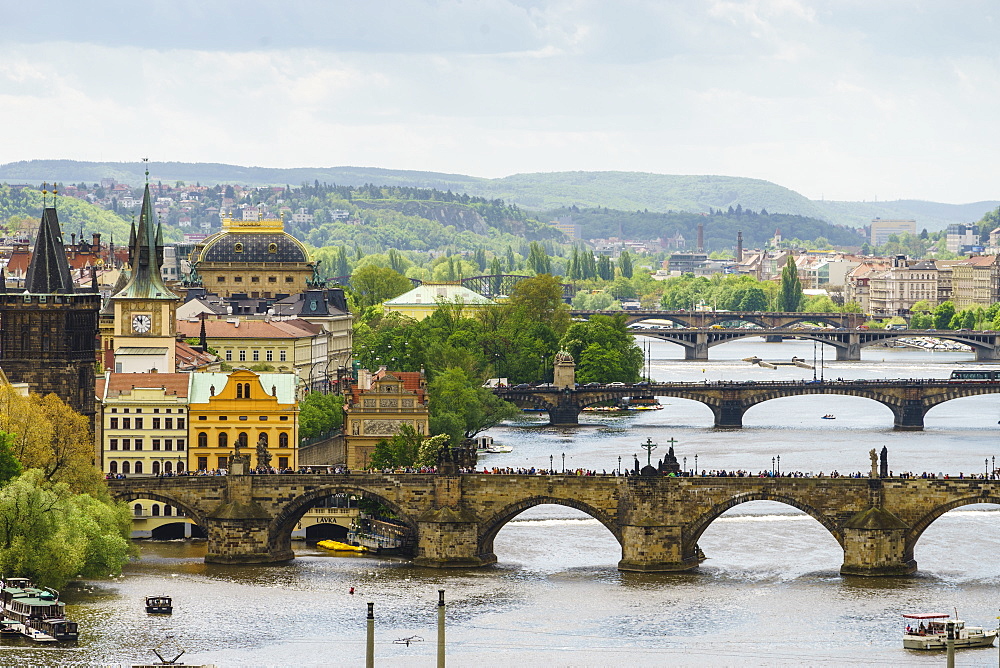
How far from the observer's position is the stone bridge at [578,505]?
10031 centimetres

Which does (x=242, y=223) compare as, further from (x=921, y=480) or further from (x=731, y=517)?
(x=921, y=480)

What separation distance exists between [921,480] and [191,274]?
97.0 m

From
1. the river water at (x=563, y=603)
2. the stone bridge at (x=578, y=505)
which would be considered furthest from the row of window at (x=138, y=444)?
the stone bridge at (x=578, y=505)

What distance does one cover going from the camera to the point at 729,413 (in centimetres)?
16838

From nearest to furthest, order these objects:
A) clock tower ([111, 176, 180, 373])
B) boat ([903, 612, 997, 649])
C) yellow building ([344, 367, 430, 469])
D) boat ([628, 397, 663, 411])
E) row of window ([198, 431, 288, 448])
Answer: boat ([903, 612, 997, 649]) → row of window ([198, 431, 288, 448]) → yellow building ([344, 367, 430, 469]) → clock tower ([111, 176, 180, 373]) → boat ([628, 397, 663, 411])

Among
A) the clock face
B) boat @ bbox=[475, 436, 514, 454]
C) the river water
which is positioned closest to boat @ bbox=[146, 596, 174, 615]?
the river water

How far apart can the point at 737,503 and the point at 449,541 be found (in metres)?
11.1

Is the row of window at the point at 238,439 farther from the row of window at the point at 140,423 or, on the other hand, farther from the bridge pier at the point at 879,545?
the bridge pier at the point at 879,545

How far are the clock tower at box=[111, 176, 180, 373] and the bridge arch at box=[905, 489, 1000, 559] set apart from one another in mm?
41724

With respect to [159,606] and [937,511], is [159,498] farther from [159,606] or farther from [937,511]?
[937,511]

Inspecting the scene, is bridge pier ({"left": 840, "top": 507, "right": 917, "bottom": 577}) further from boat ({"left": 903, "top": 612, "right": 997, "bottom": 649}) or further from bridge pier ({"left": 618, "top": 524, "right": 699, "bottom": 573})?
boat ({"left": 903, "top": 612, "right": 997, "bottom": 649})

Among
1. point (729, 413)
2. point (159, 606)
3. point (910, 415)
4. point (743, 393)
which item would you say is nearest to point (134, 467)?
point (159, 606)

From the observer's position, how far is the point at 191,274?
190 meters

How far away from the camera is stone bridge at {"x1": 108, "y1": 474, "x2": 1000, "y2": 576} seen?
100 meters
